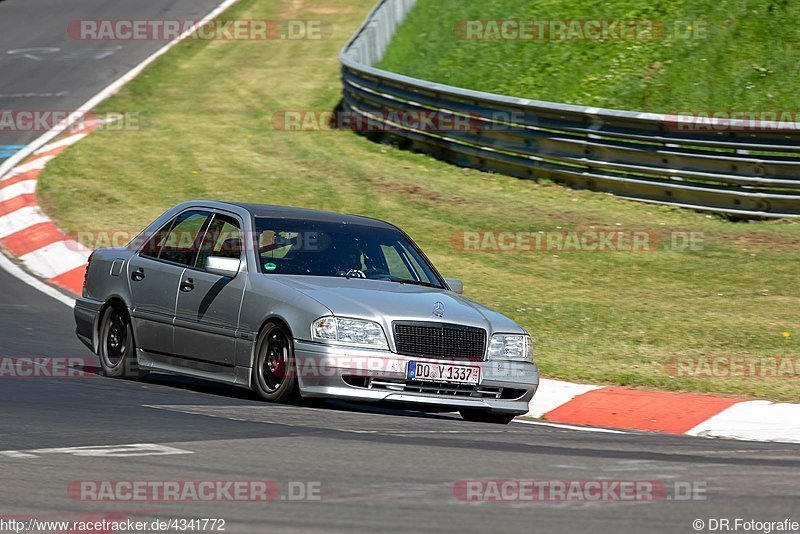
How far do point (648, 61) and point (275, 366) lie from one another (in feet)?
46.3

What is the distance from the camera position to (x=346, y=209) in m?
18.1

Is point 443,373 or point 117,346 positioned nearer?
point 443,373

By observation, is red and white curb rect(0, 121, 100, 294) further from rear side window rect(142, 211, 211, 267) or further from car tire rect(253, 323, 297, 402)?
car tire rect(253, 323, 297, 402)

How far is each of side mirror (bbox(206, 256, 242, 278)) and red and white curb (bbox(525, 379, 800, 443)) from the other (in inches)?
98.1

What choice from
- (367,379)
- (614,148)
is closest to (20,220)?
(614,148)

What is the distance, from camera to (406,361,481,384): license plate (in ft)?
29.7

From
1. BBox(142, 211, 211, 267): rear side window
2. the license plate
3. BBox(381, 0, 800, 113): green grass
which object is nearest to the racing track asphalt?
the license plate

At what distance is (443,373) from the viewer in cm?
916

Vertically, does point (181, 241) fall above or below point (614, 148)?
below

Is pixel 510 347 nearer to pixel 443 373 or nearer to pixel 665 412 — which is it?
pixel 443 373

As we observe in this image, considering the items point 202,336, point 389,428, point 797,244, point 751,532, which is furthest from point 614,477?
point 797,244

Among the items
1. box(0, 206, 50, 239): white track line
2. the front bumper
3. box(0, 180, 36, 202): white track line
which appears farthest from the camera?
box(0, 180, 36, 202): white track line

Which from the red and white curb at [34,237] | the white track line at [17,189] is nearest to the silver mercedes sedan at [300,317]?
the red and white curb at [34,237]

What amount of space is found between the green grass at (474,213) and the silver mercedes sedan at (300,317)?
2003 mm
